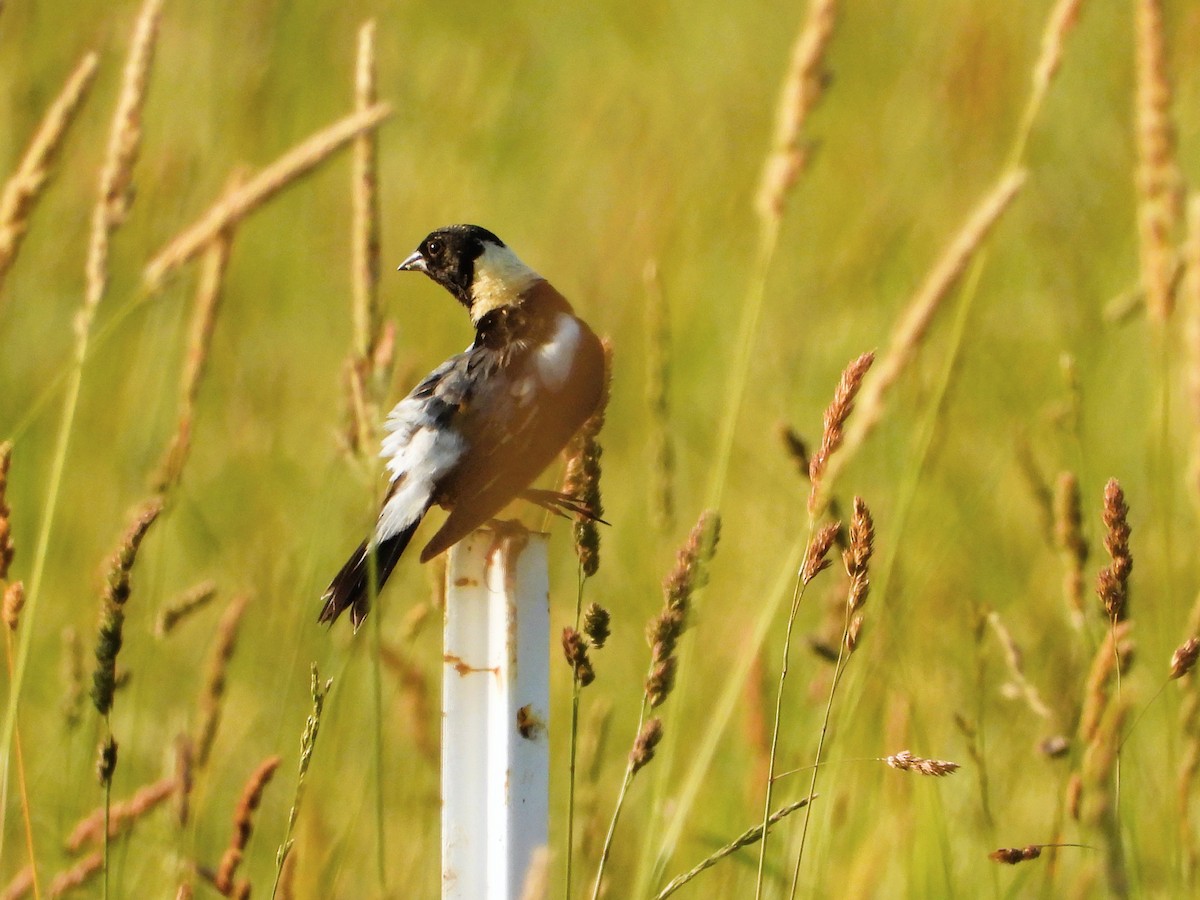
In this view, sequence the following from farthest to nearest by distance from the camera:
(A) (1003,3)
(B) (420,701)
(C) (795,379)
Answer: (A) (1003,3) → (C) (795,379) → (B) (420,701)

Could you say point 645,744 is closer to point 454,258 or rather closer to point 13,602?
point 13,602

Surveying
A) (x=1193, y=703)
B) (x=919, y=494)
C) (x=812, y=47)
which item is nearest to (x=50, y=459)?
(x=919, y=494)

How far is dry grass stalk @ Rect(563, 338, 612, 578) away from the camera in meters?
1.45

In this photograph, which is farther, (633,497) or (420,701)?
(633,497)

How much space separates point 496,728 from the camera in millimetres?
1394

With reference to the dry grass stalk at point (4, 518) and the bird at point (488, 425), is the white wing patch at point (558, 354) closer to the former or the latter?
the bird at point (488, 425)

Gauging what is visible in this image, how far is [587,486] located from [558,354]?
586 millimetres

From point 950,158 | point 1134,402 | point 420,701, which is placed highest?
Answer: point 950,158

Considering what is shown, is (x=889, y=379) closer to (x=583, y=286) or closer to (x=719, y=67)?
(x=583, y=286)

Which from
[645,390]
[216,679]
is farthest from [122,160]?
[645,390]

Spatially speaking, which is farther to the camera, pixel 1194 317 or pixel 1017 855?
pixel 1194 317

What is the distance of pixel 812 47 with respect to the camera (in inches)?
70.2

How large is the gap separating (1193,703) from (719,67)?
468 cm

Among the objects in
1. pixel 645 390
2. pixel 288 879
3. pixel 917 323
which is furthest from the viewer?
pixel 645 390
